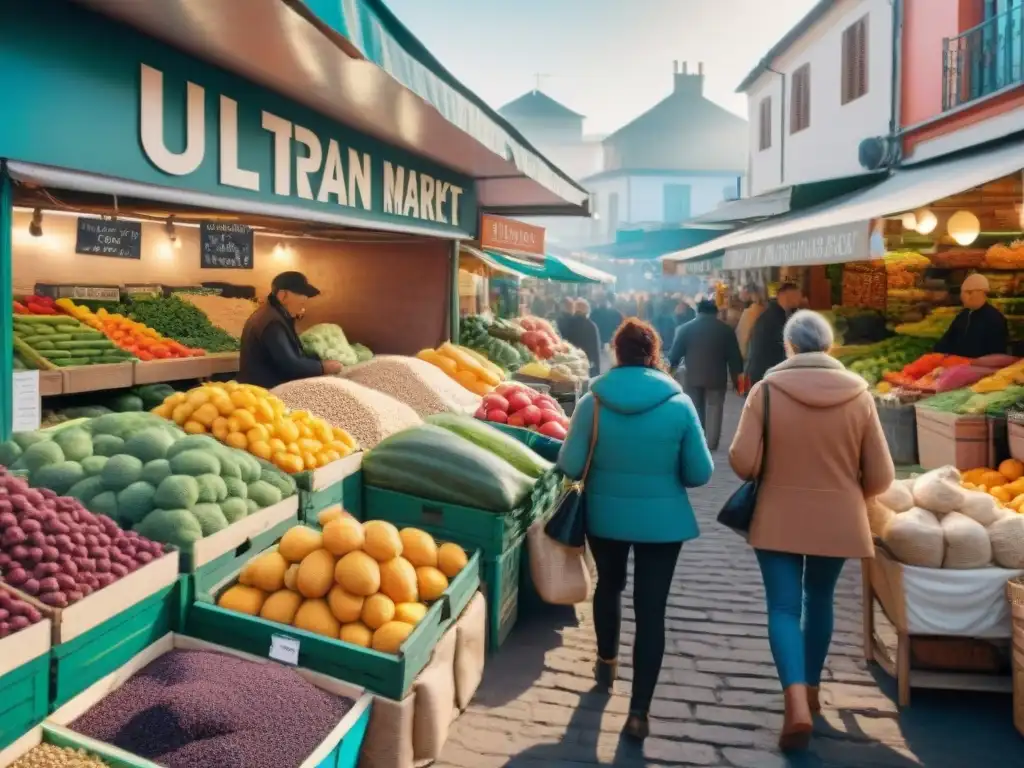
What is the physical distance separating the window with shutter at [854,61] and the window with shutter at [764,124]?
256 inches

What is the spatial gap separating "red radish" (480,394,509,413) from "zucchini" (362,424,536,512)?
4.72ft

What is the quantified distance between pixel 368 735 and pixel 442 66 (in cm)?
331

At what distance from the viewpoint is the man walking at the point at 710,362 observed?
1081cm

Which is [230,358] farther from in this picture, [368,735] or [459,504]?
[368,735]

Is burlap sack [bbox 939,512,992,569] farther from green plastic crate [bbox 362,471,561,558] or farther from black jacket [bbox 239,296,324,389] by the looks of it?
black jacket [bbox 239,296,324,389]

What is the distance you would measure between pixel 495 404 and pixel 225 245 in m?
3.21

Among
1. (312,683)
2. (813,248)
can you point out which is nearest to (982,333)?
(813,248)

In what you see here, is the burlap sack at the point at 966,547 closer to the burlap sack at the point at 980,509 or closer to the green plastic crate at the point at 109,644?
the burlap sack at the point at 980,509

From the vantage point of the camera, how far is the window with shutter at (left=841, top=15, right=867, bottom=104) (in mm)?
17391

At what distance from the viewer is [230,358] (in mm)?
9008

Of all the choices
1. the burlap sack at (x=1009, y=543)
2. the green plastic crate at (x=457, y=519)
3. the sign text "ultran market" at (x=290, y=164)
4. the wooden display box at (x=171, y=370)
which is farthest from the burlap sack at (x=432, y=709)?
the wooden display box at (x=171, y=370)

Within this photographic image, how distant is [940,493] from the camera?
4531 mm

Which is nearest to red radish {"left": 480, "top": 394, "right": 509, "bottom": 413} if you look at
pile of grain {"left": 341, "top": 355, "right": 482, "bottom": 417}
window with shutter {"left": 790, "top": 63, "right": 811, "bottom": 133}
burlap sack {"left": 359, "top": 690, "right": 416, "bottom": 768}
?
pile of grain {"left": 341, "top": 355, "right": 482, "bottom": 417}

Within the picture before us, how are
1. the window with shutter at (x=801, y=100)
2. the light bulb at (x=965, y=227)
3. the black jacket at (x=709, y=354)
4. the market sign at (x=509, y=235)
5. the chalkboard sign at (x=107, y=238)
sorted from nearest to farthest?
1. the chalkboard sign at (x=107, y=238)
2. the light bulb at (x=965, y=227)
3. the market sign at (x=509, y=235)
4. the black jacket at (x=709, y=354)
5. the window with shutter at (x=801, y=100)
